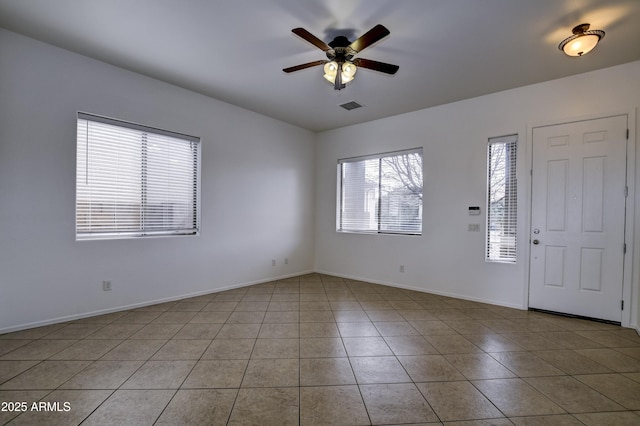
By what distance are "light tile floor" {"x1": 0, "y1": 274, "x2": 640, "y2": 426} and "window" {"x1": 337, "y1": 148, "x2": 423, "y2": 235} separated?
178cm

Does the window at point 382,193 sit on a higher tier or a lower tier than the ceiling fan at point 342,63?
lower

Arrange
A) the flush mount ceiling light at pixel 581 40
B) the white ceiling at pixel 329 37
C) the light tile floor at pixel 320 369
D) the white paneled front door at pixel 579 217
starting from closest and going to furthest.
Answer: the light tile floor at pixel 320 369, the white ceiling at pixel 329 37, the flush mount ceiling light at pixel 581 40, the white paneled front door at pixel 579 217

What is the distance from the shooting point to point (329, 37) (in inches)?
108

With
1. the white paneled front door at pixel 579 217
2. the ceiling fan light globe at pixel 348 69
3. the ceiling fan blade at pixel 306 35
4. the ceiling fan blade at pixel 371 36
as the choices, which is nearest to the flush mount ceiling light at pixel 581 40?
the white paneled front door at pixel 579 217

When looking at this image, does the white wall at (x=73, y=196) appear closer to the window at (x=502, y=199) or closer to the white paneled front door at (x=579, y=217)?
the window at (x=502, y=199)

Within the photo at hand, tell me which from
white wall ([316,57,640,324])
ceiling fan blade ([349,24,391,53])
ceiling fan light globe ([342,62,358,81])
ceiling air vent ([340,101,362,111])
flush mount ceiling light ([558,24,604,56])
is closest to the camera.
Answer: ceiling fan blade ([349,24,391,53])

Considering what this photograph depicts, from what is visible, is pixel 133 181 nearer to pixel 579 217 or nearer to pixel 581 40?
pixel 581 40

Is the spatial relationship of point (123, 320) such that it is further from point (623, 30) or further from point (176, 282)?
point (623, 30)

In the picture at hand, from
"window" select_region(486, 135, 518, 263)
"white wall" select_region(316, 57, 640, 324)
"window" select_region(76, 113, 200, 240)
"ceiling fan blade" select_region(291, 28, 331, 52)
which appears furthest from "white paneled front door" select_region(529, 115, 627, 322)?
"window" select_region(76, 113, 200, 240)

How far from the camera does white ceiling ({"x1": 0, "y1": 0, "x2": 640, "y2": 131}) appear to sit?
2.34 m

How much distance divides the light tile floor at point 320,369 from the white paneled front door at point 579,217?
0.34 metres

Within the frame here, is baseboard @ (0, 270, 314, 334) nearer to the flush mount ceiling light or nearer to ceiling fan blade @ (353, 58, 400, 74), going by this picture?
ceiling fan blade @ (353, 58, 400, 74)

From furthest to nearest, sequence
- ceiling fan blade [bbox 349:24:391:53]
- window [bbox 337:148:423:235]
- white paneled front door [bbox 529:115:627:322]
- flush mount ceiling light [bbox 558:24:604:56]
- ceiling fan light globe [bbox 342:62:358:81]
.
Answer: window [bbox 337:148:423:235] → white paneled front door [bbox 529:115:627:322] → ceiling fan light globe [bbox 342:62:358:81] → flush mount ceiling light [bbox 558:24:604:56] → ceiling fan blade [bbox 349:24:391:53]

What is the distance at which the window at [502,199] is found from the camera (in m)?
3.81
